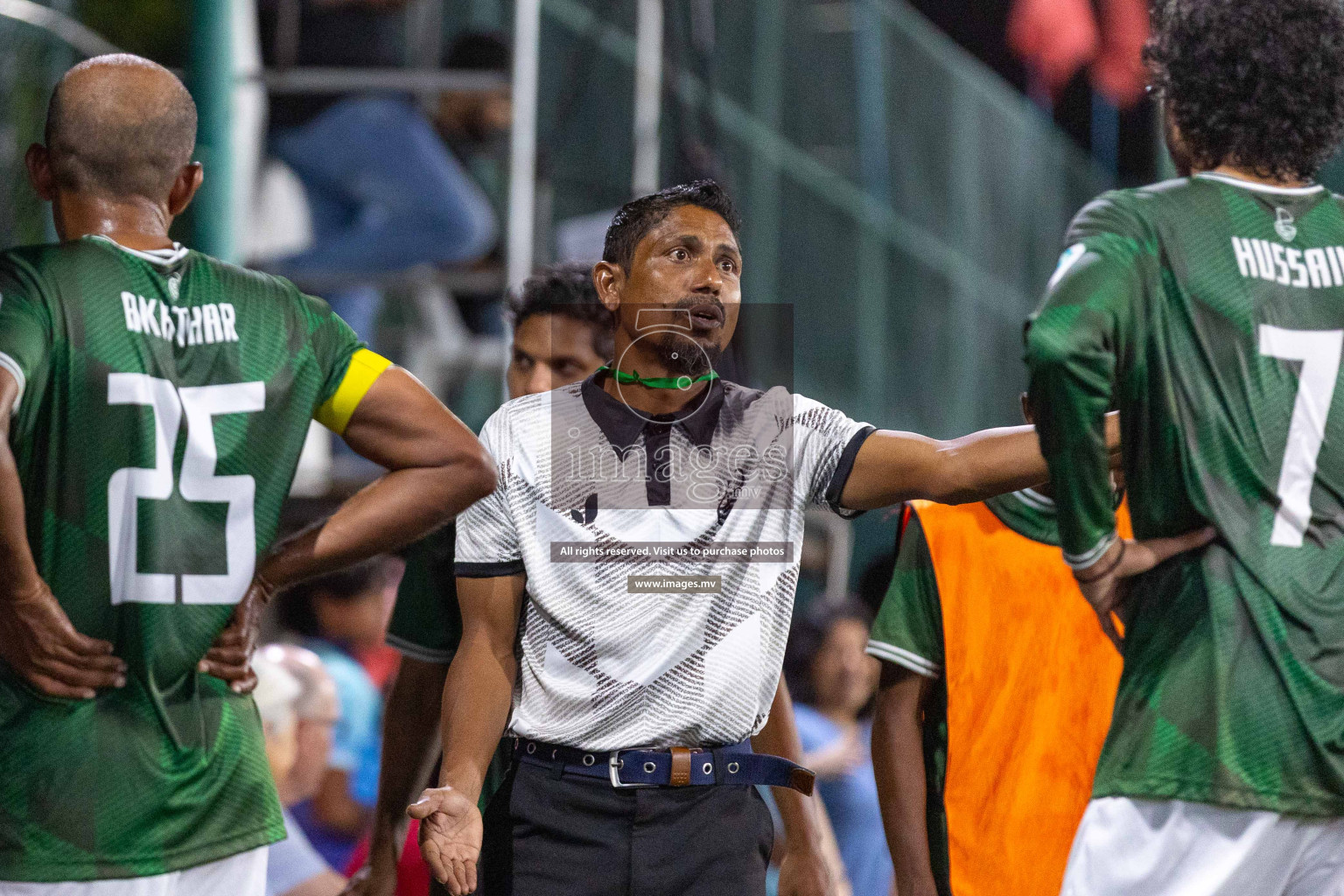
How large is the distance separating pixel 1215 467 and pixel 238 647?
1712mm

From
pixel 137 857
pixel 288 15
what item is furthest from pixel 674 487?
pixel 288 15

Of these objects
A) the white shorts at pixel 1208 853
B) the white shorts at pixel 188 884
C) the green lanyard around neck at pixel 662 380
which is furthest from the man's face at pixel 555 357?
the white shorts at pixel 1208 853

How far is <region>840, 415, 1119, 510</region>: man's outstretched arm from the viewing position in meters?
3.10

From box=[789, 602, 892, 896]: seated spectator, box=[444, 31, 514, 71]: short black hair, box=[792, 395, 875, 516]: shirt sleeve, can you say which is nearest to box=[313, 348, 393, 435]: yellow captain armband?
box=[792, 395, 875, 516]: shirt sleeve

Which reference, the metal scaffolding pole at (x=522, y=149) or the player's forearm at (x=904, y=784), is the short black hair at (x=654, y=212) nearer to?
the player's forearm at (x=904, y=784)

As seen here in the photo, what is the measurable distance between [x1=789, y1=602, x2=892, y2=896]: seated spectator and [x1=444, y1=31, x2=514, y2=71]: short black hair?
2.77 metres

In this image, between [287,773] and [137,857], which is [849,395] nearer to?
[287,773]

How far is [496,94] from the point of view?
269 inches

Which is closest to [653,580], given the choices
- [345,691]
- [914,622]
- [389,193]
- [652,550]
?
[652,550]

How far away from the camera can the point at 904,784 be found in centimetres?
355

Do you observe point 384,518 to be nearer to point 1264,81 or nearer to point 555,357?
point 555,357

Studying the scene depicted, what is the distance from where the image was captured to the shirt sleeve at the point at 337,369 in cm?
306

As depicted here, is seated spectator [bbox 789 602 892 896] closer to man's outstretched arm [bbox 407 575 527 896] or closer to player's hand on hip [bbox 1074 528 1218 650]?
man's outstretched arm [bbox 407 575 527 896]

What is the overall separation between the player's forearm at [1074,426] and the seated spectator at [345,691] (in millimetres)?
2751
